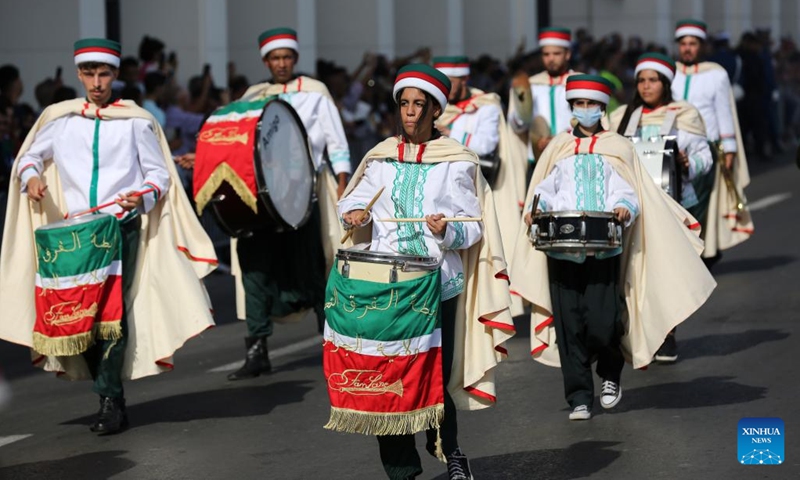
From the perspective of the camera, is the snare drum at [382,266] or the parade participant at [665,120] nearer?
the snare drum at [382,266]

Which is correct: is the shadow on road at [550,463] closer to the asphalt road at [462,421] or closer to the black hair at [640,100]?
the asphalt road at [462,421]

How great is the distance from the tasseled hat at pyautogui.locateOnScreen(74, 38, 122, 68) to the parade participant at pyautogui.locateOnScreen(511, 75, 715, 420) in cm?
235

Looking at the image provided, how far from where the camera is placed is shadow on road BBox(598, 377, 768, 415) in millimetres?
8828

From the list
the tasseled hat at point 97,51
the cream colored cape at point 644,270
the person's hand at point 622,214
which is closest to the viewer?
the person's hand at point 622,214

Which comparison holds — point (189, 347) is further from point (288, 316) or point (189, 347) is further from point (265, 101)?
point (265, 101)

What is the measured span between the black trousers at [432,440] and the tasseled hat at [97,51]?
2.84 meters

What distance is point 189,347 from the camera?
38.8 ft

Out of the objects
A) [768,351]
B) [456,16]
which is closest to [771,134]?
[456,16]

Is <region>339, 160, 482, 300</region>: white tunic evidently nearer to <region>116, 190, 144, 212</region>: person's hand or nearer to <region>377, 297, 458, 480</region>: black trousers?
<region>377, 297, 458, 480</region>: black trousers

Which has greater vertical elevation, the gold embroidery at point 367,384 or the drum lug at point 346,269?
the drum lug at point 346,269

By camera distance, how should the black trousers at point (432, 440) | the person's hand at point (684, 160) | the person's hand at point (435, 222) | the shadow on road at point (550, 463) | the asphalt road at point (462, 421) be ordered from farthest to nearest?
1. the person's hand at point (684, 160)
2. the asphalt road at point (462, 421)
3. the shadow on road at point (550, 463)
4. the black trousers at point (432, 440)
5. the person's hand at point (435, 222)

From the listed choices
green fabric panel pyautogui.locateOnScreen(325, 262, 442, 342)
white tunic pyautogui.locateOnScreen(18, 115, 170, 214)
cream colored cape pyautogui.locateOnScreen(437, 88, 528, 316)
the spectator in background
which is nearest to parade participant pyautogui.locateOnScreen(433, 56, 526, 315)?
cream colored cape pyautogui.locateOnScreen(437, 88, 528, 316)

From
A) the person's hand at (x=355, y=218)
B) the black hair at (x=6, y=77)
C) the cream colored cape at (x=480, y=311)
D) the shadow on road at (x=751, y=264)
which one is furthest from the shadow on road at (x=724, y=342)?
the black hair at (x=6, y=77)

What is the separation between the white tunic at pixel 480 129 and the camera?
441 inches
